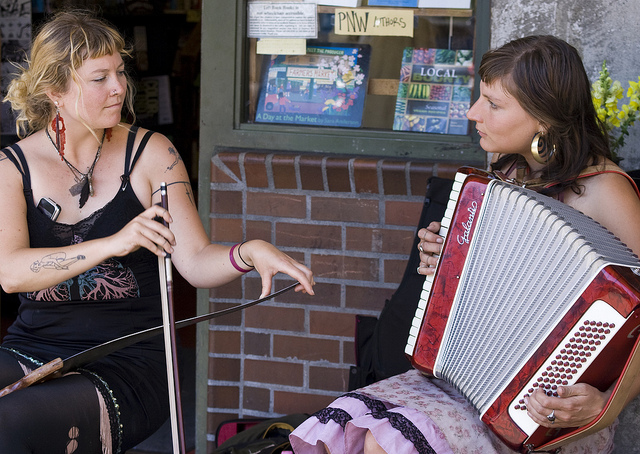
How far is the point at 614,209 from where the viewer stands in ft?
6.35

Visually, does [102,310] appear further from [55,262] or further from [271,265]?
[271,265]

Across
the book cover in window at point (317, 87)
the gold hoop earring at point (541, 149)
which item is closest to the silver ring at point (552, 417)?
the gold hoop earring at point (541, 149)

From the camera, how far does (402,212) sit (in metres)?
2.77

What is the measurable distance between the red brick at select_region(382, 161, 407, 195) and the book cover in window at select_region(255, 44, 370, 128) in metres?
0.27

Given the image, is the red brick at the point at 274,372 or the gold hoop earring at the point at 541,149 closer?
the gold hoop earring at the point at 541,149

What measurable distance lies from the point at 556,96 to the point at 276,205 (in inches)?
47.8

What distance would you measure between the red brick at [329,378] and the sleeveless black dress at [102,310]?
2.83 feet

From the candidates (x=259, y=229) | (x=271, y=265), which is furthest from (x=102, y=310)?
(x=259, y=229)

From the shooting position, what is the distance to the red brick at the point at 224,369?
299cm

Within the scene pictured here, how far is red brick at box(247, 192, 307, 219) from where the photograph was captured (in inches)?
113

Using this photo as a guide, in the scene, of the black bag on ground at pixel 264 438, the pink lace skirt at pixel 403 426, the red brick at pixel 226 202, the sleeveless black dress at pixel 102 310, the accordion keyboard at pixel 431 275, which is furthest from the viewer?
the red brick at pixel 226 202

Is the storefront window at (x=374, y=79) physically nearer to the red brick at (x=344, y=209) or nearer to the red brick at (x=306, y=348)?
the red brick at (x=344, y=209)

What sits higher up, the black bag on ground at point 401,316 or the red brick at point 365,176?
the red brick at point 365,176

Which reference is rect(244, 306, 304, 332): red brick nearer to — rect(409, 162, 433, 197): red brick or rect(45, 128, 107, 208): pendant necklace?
rect(409, 162, 433, 197): red brick
